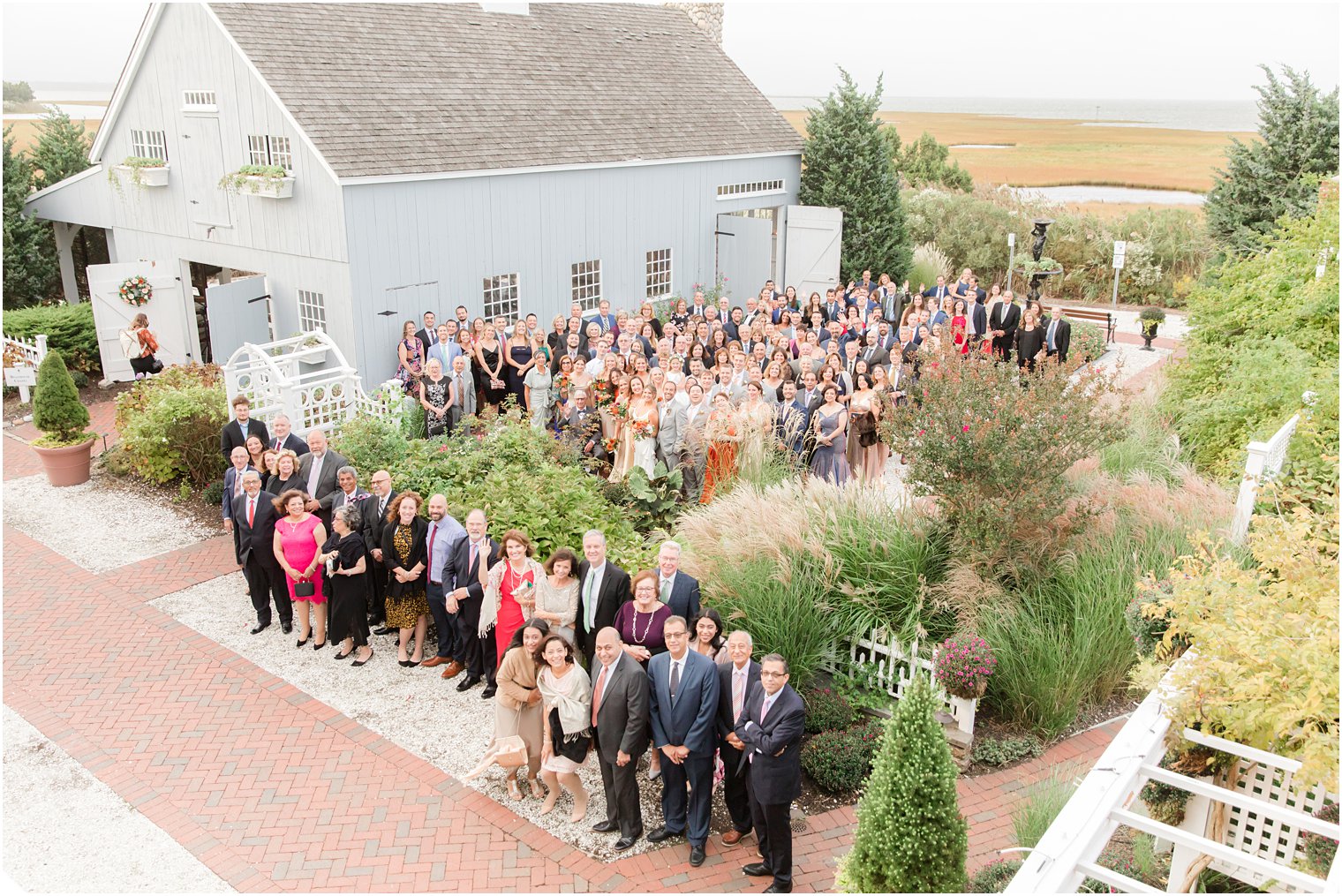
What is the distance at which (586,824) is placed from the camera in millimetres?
7555

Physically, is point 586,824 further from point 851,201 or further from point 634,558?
point 851,201

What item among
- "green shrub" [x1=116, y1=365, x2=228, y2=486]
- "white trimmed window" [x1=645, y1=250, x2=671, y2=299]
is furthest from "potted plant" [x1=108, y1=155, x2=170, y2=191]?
"white trimmed window" [x1=645, y1=250, x2=671, y2=299]

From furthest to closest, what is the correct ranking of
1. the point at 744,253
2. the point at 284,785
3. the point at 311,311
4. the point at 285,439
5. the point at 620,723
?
the point at 744,253 → the point at 311,311 → the point at 285,439 → the point at 284,785 → the point at 620,723

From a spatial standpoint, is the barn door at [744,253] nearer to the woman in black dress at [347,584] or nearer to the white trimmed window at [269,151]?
the white trimmed window at [269,151]

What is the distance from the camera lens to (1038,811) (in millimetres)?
6887

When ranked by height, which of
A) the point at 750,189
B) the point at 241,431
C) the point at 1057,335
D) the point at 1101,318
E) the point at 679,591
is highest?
the point at 750,189

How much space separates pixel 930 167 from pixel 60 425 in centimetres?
3087

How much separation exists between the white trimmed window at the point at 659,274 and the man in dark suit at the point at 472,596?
1182cm

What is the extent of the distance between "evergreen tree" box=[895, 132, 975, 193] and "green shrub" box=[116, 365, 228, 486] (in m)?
27.7

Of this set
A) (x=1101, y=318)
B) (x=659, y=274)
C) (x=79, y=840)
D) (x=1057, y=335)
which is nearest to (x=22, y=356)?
(x=659, y=274)

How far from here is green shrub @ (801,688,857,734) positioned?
820 cm

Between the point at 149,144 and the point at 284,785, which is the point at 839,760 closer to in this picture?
the point at 284,785

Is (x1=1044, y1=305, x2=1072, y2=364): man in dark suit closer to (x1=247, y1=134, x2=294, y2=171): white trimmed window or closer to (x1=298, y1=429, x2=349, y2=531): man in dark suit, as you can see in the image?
(x1=298, y1=429, x2=349, y2=531): man in dark suit

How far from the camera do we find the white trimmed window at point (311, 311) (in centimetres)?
1594
